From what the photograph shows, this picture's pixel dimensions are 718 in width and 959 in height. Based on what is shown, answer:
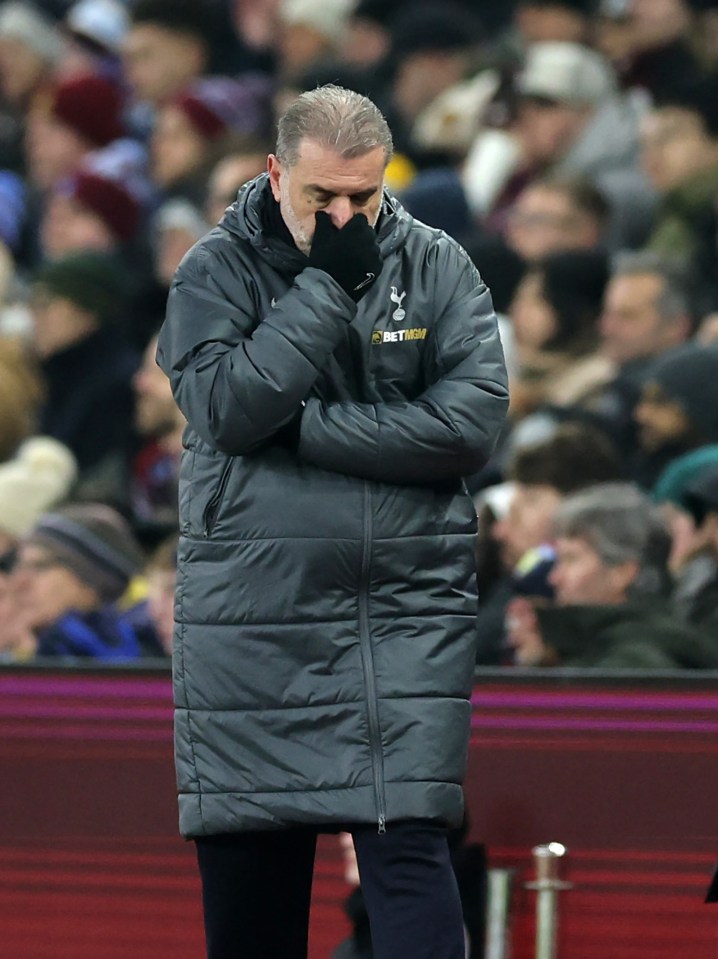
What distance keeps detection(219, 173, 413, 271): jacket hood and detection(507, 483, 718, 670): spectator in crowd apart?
159 cm

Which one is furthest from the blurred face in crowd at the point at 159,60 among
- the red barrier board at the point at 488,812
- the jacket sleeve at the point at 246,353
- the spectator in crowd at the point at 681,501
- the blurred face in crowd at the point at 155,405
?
the jacket sleeve at the point at 246,353

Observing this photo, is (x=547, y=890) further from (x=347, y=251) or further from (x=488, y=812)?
(x=347, y=251)

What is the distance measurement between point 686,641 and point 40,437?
4.23 m

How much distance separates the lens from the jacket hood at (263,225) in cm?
359

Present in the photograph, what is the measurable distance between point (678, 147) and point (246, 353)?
515 centimetres

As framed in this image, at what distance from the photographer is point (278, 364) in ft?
11.2

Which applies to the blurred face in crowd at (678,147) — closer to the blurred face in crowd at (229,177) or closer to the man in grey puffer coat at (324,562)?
the blurred face in crowd at (229,177)

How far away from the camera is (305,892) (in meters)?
3.69

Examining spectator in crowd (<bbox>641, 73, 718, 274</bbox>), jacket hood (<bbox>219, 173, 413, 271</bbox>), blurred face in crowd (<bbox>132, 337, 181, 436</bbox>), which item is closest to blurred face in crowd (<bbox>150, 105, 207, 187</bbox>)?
blurred face in crowd (<bbox>132, 337, 181, 436</bbox>)

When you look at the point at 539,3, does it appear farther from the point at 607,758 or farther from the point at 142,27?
the point at 607,758

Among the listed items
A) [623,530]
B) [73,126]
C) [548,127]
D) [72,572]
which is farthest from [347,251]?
[73,126]

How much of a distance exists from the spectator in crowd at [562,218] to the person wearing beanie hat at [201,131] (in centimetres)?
244

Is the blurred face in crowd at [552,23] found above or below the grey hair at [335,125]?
above

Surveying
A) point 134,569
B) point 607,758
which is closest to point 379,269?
point 607,758
